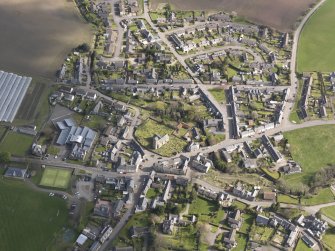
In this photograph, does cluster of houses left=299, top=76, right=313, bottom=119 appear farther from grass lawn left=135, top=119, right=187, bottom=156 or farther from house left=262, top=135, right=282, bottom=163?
grass lawn left=135, top=119, right=187, bottom=156

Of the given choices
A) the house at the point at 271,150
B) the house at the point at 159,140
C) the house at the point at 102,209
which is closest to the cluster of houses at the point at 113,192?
the house at the point at 102,209

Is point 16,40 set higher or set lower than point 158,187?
higher

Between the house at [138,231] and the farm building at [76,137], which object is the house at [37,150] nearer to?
the farm building at [76,137]

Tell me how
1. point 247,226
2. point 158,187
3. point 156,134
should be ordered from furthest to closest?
point 156,134, point 158,187, point 247,226

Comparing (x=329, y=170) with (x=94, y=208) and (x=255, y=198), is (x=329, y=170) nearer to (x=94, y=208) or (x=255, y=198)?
(x=255, y=198)

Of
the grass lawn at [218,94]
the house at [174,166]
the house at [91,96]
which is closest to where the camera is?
the house at [174,166]

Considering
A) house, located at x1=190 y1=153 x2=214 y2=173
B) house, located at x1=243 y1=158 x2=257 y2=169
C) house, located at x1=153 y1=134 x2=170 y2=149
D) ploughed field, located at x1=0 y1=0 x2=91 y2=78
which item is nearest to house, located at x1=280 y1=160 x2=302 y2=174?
house, located at x1=243 y1=158 x2=257 y2=169

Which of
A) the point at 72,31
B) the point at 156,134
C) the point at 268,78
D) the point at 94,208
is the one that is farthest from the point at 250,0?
the point at 94,208
